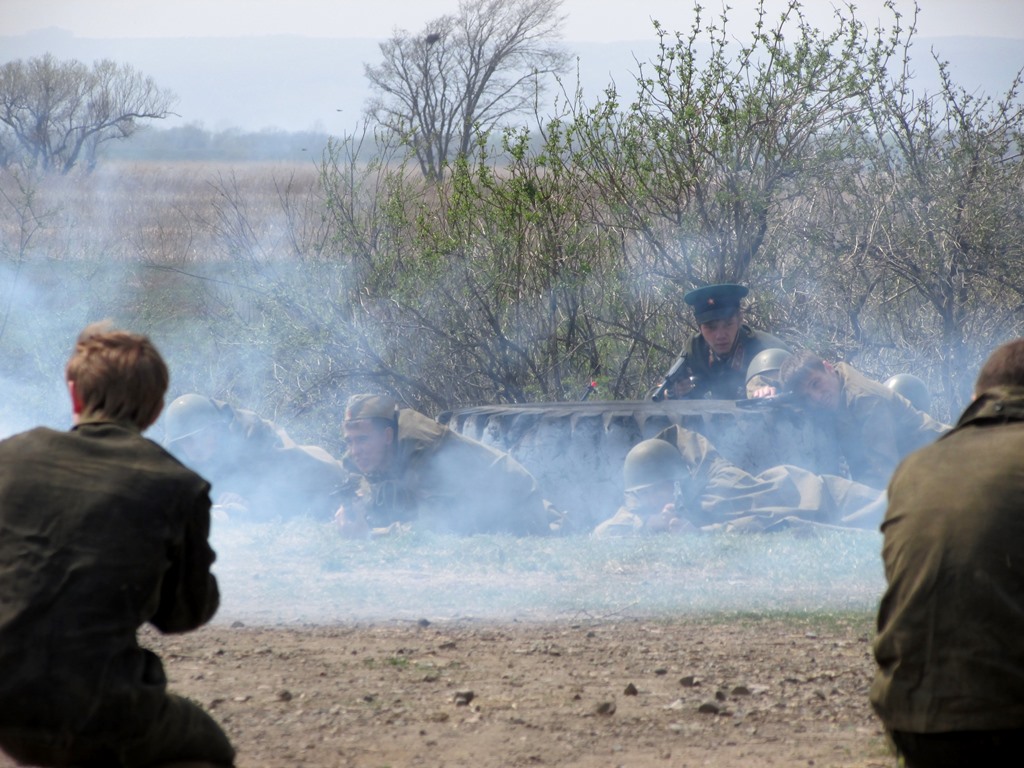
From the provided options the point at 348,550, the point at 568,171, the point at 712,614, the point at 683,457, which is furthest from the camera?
the point at 568,171

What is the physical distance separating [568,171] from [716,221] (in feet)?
5.05

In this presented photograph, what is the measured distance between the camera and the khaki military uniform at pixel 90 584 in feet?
8.79

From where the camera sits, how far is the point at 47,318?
16203 millimetres

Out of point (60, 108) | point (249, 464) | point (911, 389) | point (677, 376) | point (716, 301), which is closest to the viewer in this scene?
point (249, 464)

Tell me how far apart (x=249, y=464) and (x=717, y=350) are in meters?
3.76

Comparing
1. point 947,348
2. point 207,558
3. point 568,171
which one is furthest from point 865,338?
point 207,558

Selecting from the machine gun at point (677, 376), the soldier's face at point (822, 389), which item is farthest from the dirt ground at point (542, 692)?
the machine gun at point (677, 376)

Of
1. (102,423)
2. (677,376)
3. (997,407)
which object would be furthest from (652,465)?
(102,423)

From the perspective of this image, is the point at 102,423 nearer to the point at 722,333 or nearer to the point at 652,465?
the point at 652,465

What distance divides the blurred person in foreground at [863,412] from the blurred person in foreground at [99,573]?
653cm

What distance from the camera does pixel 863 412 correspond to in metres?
8.86

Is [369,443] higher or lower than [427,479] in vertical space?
higher

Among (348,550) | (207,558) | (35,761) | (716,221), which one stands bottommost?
(348,550)

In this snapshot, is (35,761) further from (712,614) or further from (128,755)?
(712,614)
